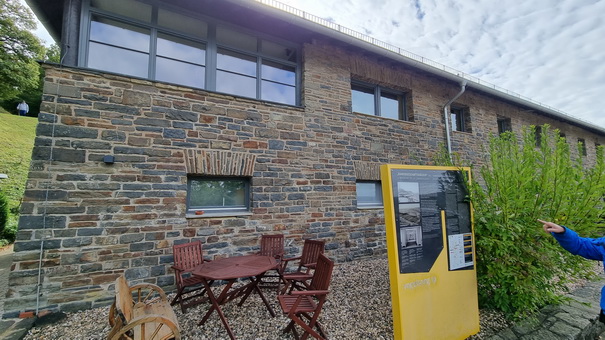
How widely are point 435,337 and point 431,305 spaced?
322 mm

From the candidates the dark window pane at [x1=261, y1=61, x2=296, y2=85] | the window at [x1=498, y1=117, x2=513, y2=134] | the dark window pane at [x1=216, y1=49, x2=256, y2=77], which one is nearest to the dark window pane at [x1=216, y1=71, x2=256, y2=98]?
the dark window pane at [x1=216, y1=49, x2=256, y2=77]

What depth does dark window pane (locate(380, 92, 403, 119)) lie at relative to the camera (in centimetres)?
650

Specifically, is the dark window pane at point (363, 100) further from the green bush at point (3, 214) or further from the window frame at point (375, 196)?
the green bush at point (3, 214)

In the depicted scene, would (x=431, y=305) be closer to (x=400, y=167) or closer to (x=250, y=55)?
(x=400, y=167)

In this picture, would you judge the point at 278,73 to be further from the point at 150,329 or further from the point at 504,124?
the point at 504,124

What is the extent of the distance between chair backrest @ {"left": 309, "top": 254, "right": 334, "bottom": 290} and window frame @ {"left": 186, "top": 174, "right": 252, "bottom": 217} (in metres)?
2.04

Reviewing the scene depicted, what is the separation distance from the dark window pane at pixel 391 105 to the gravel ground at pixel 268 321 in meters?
4.63

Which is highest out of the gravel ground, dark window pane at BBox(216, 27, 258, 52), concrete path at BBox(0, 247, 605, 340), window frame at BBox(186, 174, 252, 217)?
dark window pane at BBox(216, 27, 258, 52)

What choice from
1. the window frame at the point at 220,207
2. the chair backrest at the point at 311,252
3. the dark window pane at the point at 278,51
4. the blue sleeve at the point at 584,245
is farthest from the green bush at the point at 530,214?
the dark window pane at the point at 278,51

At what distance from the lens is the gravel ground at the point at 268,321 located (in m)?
2.65

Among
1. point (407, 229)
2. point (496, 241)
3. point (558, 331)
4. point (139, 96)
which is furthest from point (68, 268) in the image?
point (558, 331)

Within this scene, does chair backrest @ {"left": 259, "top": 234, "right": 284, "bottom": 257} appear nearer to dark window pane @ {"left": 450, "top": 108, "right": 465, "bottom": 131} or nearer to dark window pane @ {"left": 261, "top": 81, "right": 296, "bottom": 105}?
dark window pane @ {"left": 261, "top": 81, "right": 296, "bottom": 105}

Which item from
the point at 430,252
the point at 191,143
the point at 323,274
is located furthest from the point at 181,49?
the point at 430,252

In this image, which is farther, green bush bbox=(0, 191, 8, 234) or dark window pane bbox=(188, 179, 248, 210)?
green bush bbox=(0, 191, 8, 234)
